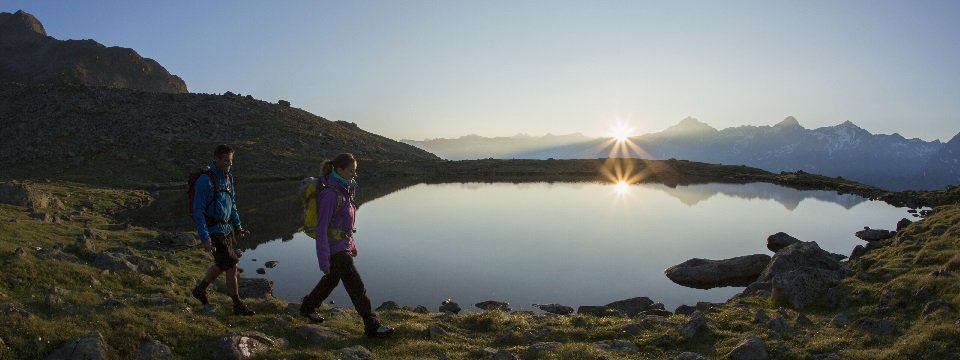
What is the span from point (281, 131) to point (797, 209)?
10126 cm

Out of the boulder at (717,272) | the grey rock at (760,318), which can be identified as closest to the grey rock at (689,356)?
the grey rock at (760,318)

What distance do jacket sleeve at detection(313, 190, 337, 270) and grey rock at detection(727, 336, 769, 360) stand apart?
955cm

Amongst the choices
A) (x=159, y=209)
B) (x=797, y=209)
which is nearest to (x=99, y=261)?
(x=159, y=209)

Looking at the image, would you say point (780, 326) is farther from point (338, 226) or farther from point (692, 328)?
point (338, 226)

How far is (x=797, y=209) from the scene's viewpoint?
57.3 meters

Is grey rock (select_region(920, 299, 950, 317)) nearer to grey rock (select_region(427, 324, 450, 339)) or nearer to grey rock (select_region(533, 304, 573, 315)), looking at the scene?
grey rock (select_region(533, 304, 573, 315))

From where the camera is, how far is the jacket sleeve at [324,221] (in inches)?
445

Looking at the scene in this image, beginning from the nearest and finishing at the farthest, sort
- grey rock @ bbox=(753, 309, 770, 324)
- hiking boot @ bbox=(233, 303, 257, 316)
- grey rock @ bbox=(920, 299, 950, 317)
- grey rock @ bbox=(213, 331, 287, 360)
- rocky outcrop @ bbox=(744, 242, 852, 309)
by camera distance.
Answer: grey rock @ bbox=(213, 331, 287, 360) → hiking boot @ bbox=(233, 303, 257, 316) → grey rock @ bbox=(920, 299, 950, 317) → grey rock @ bbox=(753, 309, 770, 324) → rocky outcrop @ bbox=(744, 242, 852, 309)

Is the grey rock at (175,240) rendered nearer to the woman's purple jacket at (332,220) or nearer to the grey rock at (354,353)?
the woman's purple jacket at (332,220)

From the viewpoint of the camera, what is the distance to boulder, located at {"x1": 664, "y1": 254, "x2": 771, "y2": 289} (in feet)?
85.4

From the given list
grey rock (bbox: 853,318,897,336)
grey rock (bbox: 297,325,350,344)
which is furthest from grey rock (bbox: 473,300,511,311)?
grey rock (bbox: 853,318,897,336)

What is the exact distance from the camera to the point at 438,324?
14758 millimetres

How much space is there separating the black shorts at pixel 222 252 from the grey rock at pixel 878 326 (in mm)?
16475

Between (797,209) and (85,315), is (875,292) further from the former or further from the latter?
(797,209)
